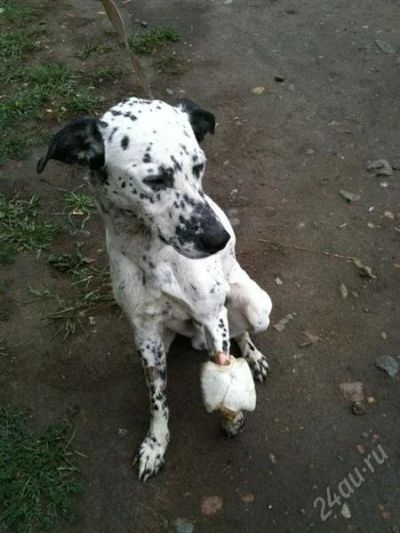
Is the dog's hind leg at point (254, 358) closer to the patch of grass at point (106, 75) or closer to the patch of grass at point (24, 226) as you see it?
the patch of grass at point (24, 226)

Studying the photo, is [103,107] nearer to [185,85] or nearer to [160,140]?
[185,85]

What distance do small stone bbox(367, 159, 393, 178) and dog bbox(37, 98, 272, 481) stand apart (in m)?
2.28

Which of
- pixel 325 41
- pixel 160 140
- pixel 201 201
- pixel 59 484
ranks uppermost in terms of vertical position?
pixel 160 140

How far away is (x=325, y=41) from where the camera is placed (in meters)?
6.61

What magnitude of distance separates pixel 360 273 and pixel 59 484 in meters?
2.50

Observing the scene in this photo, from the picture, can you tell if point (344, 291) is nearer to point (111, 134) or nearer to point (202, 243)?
point (202, 243)

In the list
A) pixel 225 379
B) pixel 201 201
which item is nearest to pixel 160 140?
pixel 201 201

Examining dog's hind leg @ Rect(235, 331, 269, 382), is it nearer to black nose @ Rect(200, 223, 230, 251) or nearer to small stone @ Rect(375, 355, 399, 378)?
small stone @ Rect(375, 355, 399, 378)

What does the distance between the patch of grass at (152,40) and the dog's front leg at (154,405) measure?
4526 mm

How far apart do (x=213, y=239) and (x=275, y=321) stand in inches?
67.3

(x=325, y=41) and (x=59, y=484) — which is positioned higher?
(x=325, y=41)

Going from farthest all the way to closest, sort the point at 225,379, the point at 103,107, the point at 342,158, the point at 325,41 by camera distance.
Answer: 1. the point at 325,41
2. the point at 103,107
3. the point at 342,158
4. the point at 225,379

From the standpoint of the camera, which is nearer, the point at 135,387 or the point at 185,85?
the point at 135,387

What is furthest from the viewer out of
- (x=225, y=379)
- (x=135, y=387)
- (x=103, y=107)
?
(x=103, y=107)
